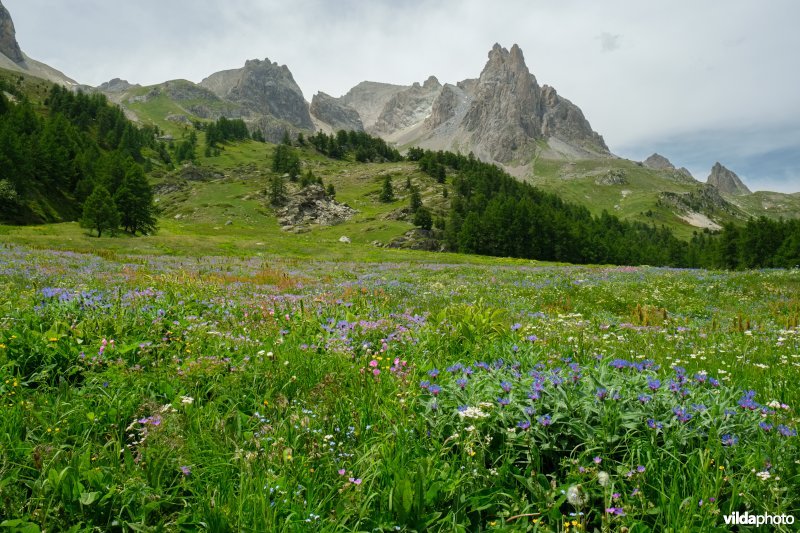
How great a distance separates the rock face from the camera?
438 feet

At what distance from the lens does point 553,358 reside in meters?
5.79

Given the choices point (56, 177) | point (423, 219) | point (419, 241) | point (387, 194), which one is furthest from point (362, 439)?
point (387, 194)

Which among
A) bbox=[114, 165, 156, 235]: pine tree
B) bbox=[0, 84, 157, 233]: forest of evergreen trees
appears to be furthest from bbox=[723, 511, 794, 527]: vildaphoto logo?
bbox=[114, 165, 156, 235]: pine tree

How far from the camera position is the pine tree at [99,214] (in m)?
60.0

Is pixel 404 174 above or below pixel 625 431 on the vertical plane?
above

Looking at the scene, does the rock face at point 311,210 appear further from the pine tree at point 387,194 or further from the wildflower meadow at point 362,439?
the wildflower meadow at point 362,439

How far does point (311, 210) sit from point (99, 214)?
81.0 meters

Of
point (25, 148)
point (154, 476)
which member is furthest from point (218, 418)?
point (25, 148)

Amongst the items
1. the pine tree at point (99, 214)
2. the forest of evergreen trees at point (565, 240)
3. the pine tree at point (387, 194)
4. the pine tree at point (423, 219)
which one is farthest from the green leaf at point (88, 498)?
the pine tree at point (387, 194)

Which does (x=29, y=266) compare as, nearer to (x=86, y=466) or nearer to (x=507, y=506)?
(x=86, y=466)

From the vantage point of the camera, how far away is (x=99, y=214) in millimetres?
60375

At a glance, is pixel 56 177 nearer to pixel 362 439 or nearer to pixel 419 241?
pixel 419 241

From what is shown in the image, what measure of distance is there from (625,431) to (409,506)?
6.24 feet

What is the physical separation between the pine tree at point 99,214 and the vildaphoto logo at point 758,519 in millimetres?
72320
